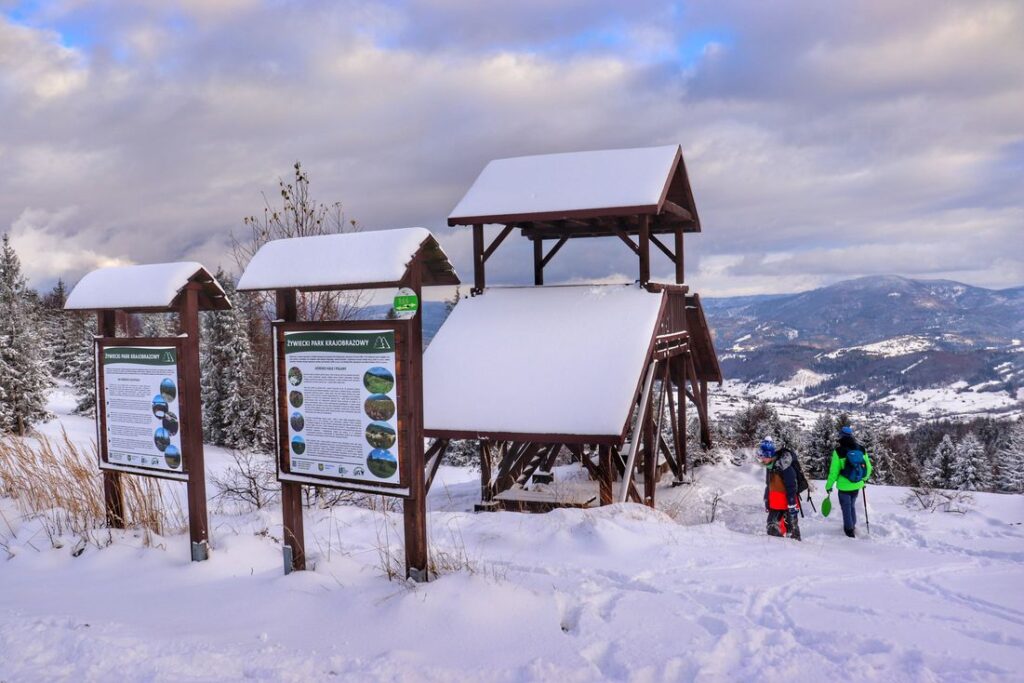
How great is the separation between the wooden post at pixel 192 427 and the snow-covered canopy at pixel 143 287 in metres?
0.15

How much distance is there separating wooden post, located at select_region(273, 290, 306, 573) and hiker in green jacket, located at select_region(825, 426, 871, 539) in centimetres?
761

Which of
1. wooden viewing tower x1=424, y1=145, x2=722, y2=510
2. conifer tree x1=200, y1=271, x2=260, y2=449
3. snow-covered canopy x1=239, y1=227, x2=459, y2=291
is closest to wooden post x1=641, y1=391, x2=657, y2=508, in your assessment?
wooden viewing tower x1=424, y1=145, x2=722, y2=510


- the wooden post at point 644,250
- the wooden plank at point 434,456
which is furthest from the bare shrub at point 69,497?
the wooden post at point 644,250

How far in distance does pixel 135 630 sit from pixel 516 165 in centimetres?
1381

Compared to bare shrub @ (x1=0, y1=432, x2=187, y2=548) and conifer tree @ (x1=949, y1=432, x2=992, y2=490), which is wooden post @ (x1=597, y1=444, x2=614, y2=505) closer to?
bare shrub @ (x1=0, y1=432, x2=187, y2=548)

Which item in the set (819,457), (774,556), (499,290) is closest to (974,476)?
(819,457)

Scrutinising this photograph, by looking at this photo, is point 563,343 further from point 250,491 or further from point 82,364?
point 82,364

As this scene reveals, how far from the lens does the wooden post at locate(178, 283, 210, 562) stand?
23.4ft

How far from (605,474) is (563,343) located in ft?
8.67

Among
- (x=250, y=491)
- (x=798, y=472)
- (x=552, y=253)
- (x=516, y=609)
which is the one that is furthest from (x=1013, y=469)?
(x=516, y=609)

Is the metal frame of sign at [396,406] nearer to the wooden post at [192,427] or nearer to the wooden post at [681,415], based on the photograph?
the wooden post at [192,427]

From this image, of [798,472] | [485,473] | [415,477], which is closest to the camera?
[415,477]

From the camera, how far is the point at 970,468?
41.4m

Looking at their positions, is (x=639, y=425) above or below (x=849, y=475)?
above
